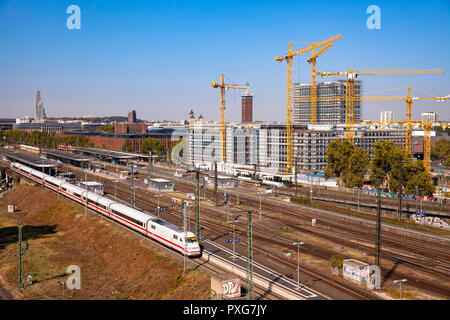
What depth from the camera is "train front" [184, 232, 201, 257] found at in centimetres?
4847

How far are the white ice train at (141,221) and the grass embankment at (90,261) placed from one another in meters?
1.63

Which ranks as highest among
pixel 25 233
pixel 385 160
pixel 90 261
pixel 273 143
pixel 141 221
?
pixel 273 143

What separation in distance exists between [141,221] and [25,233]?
30.4m

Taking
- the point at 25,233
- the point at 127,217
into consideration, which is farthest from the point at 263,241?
the point at 25,233

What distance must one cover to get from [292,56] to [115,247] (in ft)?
290

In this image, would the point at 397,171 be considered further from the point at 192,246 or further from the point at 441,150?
the point at 441,150

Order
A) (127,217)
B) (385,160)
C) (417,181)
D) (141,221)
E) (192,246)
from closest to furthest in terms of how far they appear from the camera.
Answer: (192,246) → (141,221) → (127,217) → (417,181) → (385,160)

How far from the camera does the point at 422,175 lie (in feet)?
266

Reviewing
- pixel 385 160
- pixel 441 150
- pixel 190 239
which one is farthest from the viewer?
pixel 441 150

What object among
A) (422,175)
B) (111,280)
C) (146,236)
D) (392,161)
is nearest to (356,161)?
(392,161)

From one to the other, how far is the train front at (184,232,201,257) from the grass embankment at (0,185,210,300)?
2.07 m

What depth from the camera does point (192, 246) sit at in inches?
1916

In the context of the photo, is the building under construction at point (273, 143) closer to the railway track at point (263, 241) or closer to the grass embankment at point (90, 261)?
the railway track at point (263, 241)
